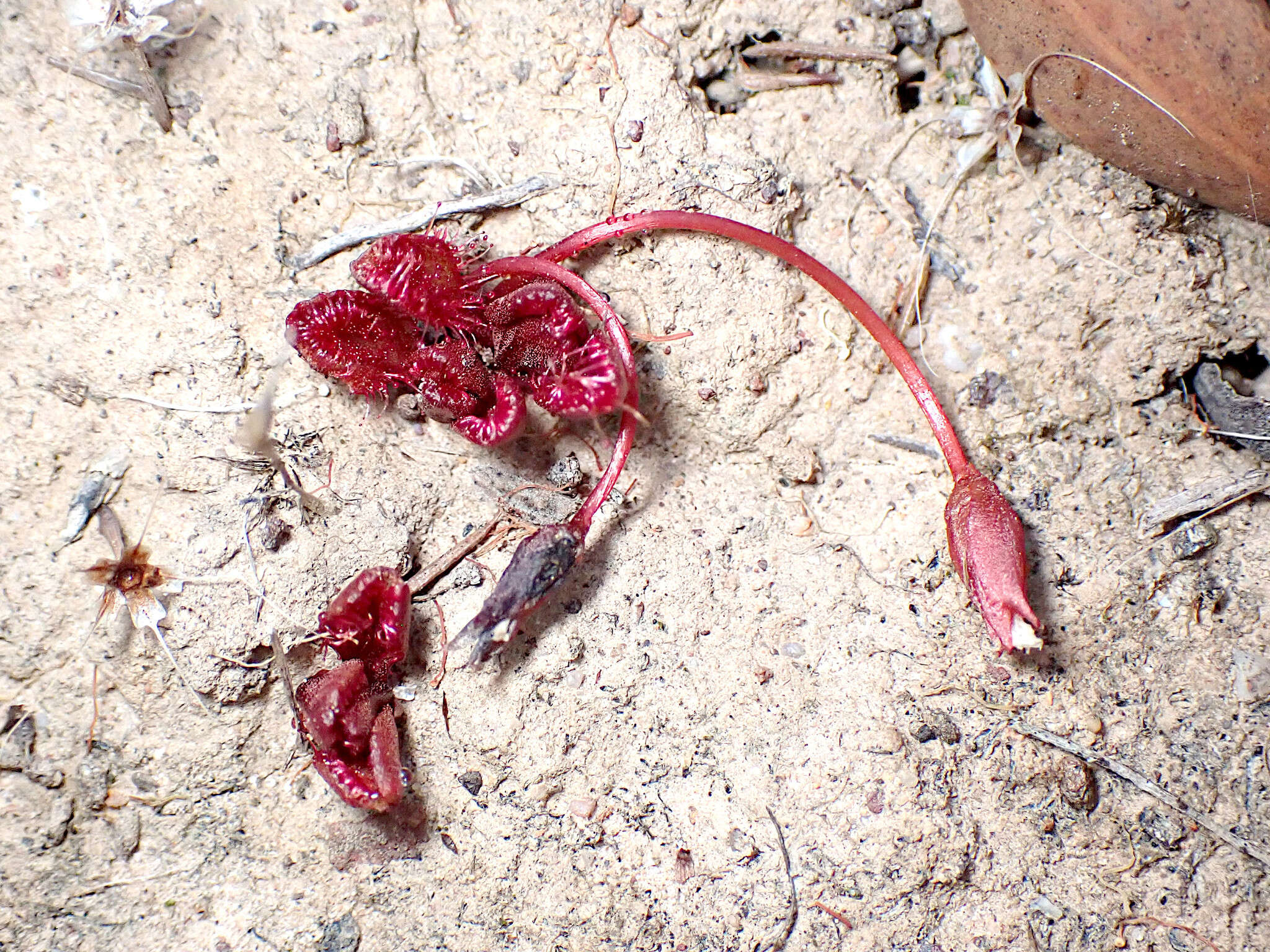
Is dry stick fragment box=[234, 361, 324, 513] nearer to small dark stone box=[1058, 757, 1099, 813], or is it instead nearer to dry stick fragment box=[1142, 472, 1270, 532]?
small dark stone box=[1058, 757, 1099, 813]

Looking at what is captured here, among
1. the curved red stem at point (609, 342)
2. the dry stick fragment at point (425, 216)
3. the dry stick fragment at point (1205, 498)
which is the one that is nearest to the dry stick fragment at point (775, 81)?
the dry stick fragment at point (425, 216)

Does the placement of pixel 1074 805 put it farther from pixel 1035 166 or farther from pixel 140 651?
pixel 140 651

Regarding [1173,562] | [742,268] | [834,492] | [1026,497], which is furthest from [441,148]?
[1173,562]

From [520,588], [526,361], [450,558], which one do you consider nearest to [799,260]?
[526,361]

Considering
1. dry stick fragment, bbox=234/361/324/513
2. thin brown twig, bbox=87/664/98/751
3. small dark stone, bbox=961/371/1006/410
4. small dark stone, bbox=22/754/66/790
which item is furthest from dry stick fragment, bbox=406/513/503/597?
small dark stone, bbox=961/371/1006/410

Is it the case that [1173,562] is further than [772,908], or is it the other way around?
[1173,562]

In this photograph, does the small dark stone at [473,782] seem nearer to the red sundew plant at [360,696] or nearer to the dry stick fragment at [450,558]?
the red sundew plant at [360,696]

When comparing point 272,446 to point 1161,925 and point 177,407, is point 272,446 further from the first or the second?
point 1161,925
